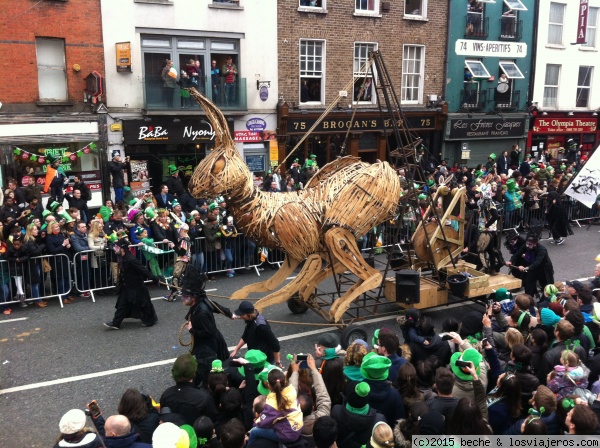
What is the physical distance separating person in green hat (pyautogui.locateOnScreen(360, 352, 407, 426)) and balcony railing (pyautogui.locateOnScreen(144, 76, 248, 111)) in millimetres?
14400

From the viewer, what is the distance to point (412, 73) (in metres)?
22.4

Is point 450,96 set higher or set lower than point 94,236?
higher

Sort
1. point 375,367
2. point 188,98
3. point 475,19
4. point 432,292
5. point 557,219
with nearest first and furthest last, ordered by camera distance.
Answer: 1. point 375,367
2. point 432,292
3. point 557,219
4. point 188,98
5. point 475,19

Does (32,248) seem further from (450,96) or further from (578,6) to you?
(578,6)

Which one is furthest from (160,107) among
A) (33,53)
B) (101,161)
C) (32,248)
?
(32,248)

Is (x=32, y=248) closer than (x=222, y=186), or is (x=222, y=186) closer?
(x=222, y=186)

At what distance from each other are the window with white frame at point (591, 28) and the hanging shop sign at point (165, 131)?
62.4 feet

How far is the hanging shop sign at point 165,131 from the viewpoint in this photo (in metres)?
17.4

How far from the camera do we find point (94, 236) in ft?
36.2

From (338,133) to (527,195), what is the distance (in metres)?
7.77

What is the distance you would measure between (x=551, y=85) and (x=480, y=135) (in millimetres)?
5024

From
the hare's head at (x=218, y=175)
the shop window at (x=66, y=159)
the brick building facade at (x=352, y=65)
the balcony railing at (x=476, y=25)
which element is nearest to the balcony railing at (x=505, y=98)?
the balcony railing at (x=476, y=25)

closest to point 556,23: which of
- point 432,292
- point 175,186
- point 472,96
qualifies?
point 472,96

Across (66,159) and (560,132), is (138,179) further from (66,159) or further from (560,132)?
(560,132)
